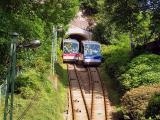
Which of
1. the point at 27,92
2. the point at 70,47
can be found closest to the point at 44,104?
the point at 27,92

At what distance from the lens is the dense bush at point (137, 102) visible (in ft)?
95.3

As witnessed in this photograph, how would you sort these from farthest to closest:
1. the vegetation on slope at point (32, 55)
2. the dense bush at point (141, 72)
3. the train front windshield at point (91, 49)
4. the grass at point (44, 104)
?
the train front windshield at point (91, 49), the dense bush at point (141, 72), the vegetation on slope at point (32, 55), the grass at point (44, 104)

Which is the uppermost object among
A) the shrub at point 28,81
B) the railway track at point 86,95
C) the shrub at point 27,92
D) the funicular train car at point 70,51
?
the funicular train car at point 70,51

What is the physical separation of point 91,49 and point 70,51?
6.97ft

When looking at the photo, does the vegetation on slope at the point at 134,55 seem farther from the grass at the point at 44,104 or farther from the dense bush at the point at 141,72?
the grass at the point at 44,104

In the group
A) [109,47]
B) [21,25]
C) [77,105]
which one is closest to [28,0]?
[21,25]

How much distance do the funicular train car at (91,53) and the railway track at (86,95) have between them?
110cm

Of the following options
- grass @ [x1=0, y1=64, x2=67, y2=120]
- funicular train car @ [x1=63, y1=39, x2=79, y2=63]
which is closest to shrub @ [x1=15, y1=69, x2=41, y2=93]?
grass @ [x1=0, y1=64, x2=67, y2=120]

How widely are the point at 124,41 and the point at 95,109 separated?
26.8m

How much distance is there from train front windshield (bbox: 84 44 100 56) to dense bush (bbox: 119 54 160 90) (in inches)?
486

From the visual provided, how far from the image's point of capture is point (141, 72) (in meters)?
35.3

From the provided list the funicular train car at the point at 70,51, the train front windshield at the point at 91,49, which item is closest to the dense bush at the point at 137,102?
the train front windshield at the point at 91,49

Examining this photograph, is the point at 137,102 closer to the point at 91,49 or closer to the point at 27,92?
the point at 27,92

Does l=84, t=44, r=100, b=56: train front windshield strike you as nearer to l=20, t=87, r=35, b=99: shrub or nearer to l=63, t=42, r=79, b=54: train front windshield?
l=63, t=42, r=79, b=54: train front windshield
